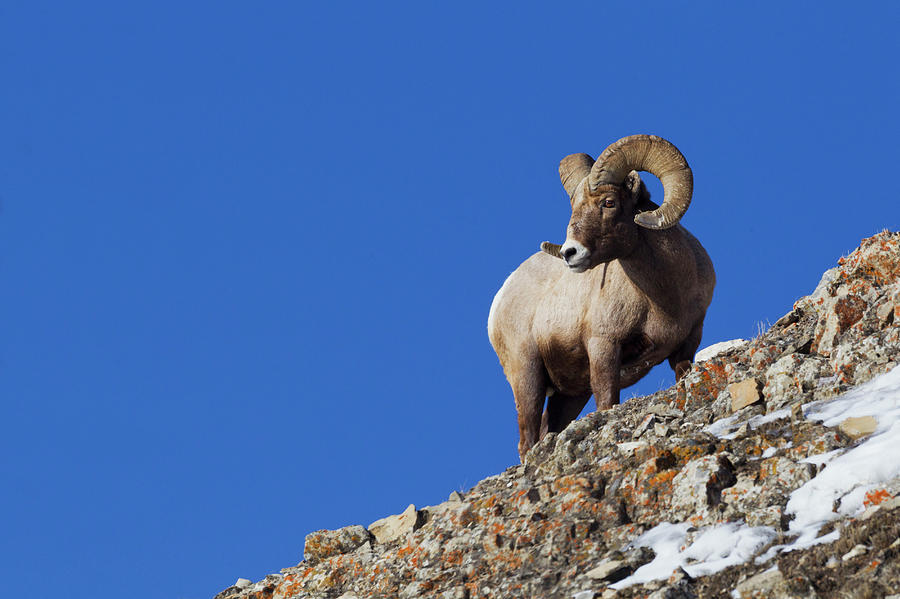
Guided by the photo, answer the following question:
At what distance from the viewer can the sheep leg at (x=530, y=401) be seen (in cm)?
1477

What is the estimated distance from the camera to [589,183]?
1263 centimetres

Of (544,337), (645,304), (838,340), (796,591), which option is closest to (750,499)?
(796,591)

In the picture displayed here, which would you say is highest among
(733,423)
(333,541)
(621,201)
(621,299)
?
(621,201)

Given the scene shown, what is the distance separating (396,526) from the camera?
9.79 meters

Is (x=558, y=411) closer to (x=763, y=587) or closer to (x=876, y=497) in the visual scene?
(x=876, y=497)

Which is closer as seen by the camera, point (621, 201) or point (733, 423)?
point (733, 423)

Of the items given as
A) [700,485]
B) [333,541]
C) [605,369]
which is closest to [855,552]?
[700,485]

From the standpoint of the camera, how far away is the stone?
890 centimetres

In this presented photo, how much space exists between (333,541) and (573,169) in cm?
578

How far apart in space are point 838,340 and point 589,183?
156 inches

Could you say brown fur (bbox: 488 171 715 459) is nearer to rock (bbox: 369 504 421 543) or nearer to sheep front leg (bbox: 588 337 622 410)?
sheep front leg (bbox: 588 337 622 410)

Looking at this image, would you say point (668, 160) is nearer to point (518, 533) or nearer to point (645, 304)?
point (645, 304)

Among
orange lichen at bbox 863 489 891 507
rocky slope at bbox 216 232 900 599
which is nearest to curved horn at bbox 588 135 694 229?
rocky slope at bbox 216 232 900 599

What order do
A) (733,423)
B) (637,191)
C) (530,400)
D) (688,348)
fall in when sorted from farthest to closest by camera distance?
1. (530,400)
2. (688,348)
3. (637,191)
4. (733,423)
